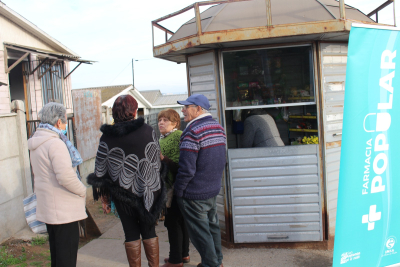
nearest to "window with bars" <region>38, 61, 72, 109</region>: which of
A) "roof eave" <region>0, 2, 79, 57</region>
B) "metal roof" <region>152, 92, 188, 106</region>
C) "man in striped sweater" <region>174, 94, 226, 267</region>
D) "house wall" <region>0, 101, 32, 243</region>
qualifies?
"roof eave" <region>0, 2, 79, 57</region>

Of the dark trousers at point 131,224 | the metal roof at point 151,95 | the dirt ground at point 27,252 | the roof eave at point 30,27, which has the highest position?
the roof eave at point 30,27

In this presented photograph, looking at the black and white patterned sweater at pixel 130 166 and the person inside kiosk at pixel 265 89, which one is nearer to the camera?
the black and white patterned sweater at pixel 130 166

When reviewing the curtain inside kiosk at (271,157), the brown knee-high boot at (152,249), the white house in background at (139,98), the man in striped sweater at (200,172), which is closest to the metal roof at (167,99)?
the white house in background at (139,98)

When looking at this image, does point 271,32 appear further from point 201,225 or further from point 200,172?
point 201,225

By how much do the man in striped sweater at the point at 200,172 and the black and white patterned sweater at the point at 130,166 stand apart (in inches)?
11.2

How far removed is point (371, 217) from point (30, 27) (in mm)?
11305

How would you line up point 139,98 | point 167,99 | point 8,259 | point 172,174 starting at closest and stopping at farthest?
1. point 172,174
2. point 8,259
3. point 139,98
4. point 167,99

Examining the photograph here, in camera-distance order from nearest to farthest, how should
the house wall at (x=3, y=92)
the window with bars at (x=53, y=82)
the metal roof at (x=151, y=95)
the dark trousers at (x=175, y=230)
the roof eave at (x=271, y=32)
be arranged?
the roof eave at (x=271, y=32), the dark trousers at (x=175, y=230), the house wall at (x=3, y=92), the window with bars at (x=53, y=82), the metal roof at (x=151, y=95)

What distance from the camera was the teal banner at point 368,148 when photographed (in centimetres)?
269

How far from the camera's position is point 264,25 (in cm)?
367

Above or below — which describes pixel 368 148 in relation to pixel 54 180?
above

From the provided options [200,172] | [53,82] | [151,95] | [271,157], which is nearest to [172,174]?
[200,172]

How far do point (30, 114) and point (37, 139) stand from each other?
9098 mm

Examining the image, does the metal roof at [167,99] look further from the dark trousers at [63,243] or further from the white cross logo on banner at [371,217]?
the white cross logo on banner at [371,217]
